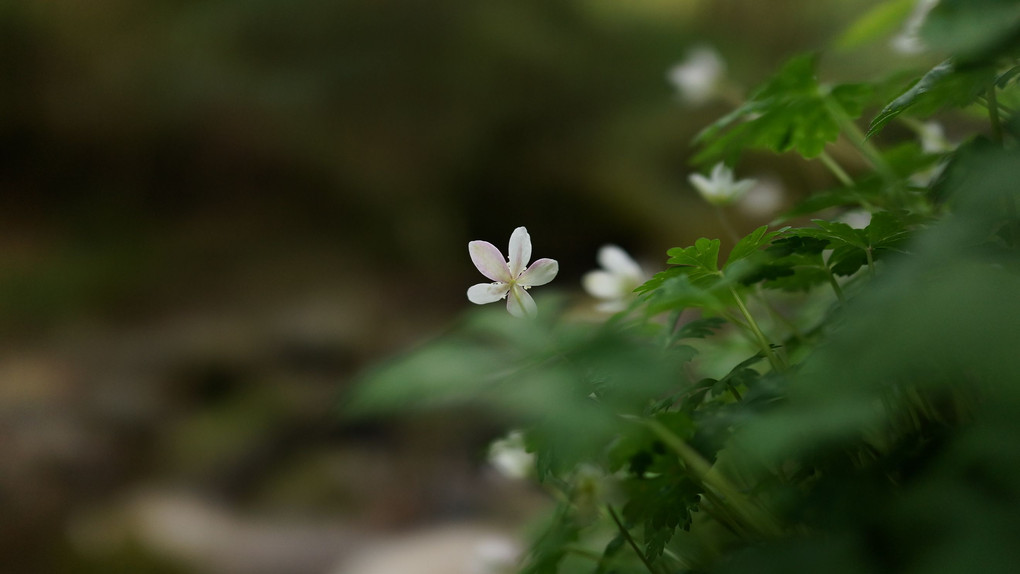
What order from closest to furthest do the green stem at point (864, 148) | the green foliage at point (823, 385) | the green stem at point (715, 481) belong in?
the green foliage at point (823, 385), the green stem at point (715, 481), the green stem at point (864, 148)

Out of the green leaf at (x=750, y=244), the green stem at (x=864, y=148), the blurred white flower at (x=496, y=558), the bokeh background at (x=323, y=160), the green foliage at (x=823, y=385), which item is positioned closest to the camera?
the green foliage at (x=823, y=385)

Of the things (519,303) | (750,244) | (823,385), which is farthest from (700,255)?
(823,385)

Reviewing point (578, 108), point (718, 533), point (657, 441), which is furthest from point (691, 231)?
point (657, 441)

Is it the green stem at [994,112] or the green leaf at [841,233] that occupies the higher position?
the green stem at [994,112]

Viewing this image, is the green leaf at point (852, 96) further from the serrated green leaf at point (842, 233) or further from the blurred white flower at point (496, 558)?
the blurred white flower at point (496, 558)

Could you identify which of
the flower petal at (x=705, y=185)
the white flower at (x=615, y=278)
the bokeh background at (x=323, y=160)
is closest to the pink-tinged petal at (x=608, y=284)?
the white flower at (x=615, y=278)

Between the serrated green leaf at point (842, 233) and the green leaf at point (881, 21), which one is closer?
the serrated green leaf at point (842, 233)

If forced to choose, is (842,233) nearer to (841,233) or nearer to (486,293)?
(841,233)

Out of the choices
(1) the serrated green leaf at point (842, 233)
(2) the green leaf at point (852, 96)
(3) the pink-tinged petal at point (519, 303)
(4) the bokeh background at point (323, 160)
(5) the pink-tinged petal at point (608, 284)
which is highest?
(4) the bokeh background at point (323, 160)

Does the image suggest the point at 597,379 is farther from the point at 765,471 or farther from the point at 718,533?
the point at 718,533
